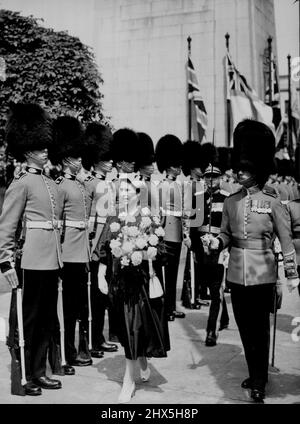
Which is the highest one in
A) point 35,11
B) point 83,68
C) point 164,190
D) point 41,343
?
point 35,11

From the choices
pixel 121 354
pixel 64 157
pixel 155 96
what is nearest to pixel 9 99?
pixel 155 96

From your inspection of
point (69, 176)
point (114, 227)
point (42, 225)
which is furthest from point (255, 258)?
point (69, 176)

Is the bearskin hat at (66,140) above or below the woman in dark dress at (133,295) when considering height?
above

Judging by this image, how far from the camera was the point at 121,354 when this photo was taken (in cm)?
531

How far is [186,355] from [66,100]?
9797 millimetres

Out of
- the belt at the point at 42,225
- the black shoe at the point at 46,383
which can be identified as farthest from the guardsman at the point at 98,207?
the black shoe at the point at 46,383

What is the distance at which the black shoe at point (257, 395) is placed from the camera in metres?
4.00

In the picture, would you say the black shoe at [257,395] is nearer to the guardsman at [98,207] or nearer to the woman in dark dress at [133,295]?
the woman in dark dress at [133,295]

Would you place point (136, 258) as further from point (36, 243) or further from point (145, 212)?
point (36, 243)

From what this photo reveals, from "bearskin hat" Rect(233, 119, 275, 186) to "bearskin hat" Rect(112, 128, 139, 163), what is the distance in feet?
4.54

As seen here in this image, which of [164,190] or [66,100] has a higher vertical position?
[66,100]

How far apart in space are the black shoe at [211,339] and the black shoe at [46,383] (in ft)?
5.96

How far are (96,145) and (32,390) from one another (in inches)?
123
